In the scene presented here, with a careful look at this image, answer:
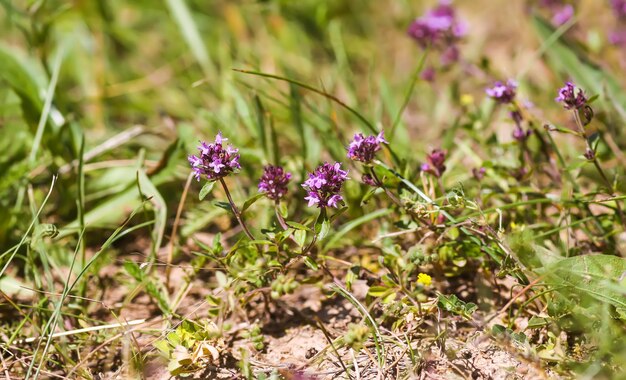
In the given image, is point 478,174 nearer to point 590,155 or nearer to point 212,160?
point 590,155

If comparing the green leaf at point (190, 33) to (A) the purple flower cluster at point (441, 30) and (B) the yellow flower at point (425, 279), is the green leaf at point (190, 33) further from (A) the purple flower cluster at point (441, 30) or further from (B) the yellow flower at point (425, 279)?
(B) the yellow flower at point (425, 279)

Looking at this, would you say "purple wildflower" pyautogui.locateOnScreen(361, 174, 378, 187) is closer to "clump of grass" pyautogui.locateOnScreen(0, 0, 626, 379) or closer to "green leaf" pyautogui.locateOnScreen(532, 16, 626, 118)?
"clump of grass" pyautogui.locateOnScreen(0, 0, 626, 379)

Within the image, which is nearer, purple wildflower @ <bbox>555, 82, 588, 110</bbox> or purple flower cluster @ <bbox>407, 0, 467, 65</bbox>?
purple wildflower @ <bbox>555, 82, 588, 110</bbox>

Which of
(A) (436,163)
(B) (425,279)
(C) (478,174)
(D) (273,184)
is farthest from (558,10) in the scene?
(D) (273,184)

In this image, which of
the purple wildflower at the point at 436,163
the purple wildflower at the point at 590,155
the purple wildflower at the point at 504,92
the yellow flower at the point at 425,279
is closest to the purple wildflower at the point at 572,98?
the purple wildflower at the point at 590,155

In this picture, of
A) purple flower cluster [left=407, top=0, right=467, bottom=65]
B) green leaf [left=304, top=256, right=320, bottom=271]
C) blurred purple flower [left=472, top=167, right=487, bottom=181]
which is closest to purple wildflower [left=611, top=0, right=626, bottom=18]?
purple flower cluster [left=407, top=0, right=467, bottom=65]
